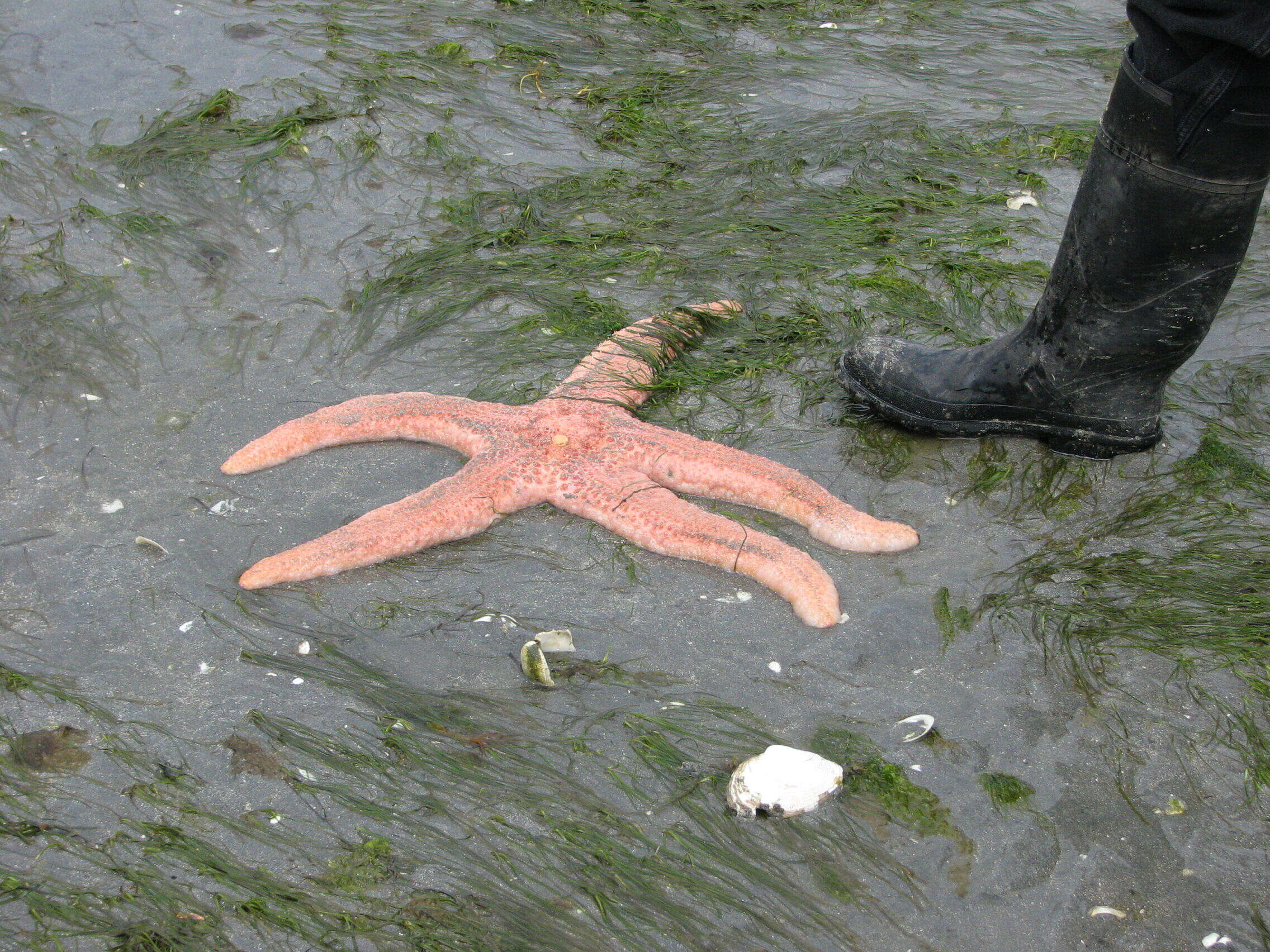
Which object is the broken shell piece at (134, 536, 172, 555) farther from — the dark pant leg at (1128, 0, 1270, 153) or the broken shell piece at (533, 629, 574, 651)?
the dark pant leg at (1128, 0, 1270, 153)

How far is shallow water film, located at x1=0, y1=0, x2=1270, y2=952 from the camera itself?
7.63 ft

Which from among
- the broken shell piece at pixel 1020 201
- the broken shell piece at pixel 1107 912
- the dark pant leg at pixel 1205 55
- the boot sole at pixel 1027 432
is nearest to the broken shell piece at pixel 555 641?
the broken shell piece at pixel 1107 912

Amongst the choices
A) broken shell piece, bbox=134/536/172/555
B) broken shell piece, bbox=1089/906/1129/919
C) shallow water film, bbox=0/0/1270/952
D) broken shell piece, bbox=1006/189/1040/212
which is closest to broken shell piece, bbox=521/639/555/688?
shallow water film, bbox=0/0/1270/952

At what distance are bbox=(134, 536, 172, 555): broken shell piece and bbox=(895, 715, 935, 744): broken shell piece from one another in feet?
7.82

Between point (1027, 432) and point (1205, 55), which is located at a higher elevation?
point (1205, 55)

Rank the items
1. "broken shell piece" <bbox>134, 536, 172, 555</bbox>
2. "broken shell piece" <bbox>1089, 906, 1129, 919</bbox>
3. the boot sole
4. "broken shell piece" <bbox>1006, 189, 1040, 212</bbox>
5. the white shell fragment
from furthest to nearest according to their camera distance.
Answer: "broken shell piece" <bbox>1006, 189, 1040, 212</bbox>, the boot sole, "broken shell piece" <bbox>134, 536, 172, 555</bbox>, the white shell fragment, "broken shell piece" <bbox>1089, 906, 1129, 919</bbox>

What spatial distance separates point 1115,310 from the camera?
10.9ft

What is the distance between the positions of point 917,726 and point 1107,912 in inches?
24.4

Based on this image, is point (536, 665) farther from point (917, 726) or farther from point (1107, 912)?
point (1107, 912)

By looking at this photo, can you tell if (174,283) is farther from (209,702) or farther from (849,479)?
(849,479)

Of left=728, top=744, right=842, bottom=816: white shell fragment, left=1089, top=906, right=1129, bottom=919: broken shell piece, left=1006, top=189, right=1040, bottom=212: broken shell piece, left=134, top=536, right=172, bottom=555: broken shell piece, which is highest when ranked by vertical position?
left=1006, top=189, right=1040, bottom=212: broken shell piece

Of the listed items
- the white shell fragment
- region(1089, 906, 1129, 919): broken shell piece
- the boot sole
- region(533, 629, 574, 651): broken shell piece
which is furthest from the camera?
the boot sole

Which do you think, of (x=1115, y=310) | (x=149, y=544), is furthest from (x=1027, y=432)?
(x=149, y=544)

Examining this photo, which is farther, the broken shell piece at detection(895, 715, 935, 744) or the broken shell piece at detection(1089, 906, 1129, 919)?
the broken shell piece at detection(895, 715, 935, 744)
